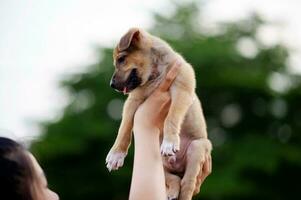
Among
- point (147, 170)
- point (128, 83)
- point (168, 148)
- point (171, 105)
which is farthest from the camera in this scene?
point (128, 83)

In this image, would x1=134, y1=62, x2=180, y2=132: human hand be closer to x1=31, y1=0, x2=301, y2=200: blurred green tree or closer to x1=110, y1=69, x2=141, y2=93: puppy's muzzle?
x1=110, y1=69, x2=141, y2=93: puppy's muzzle

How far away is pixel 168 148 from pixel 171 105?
287 millimetres

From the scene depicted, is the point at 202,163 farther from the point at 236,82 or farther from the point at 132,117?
the point at 236,82

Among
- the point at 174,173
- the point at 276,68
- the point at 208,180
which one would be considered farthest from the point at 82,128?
the point at 174,173

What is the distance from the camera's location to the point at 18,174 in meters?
4.45

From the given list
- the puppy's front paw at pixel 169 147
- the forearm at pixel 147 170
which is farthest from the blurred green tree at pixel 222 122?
the forearm at pixel 147 170

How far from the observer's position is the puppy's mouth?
598 cm

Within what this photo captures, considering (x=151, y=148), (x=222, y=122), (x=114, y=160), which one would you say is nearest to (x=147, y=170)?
(x=151, y=148)

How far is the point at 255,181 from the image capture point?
28438 mm

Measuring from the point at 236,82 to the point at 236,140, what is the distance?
1937mm

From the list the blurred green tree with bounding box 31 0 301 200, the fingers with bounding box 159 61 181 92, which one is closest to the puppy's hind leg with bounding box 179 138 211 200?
the fingers with bounding box 159 61 181 92

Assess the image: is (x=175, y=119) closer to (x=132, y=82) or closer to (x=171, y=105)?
(x=171, y=105)

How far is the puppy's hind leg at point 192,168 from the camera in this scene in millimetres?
5906

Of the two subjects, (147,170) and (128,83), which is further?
(128,83)
